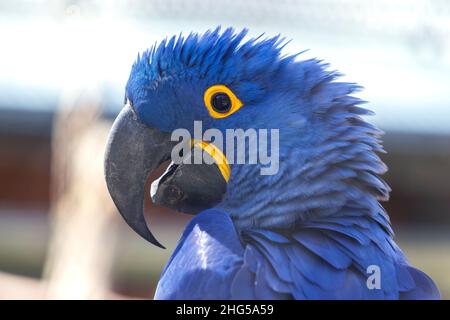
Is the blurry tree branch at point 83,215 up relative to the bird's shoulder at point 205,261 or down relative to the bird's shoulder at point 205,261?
up

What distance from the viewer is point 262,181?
165 cm

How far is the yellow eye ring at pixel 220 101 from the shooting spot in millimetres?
1731

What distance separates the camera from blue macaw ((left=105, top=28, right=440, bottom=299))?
1.49 m

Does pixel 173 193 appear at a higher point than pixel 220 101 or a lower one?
lower

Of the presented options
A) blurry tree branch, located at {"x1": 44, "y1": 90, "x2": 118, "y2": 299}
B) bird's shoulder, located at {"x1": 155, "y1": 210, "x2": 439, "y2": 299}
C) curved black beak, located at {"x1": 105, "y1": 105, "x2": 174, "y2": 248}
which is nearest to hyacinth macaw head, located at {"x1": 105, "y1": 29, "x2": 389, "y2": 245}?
curved black beak, located at {"x1": 105, "y1": 105, "x2": 174, "y2": 248}

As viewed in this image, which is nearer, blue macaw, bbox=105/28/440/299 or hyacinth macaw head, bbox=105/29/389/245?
blue macaw, bbox=105/28/440/299

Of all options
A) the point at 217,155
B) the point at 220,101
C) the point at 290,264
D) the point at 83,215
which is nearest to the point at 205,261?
the point at 290,264

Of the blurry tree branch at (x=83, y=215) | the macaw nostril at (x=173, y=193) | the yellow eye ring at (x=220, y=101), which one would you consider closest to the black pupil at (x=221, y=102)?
the yellow eye ring at (x=220, y=101)

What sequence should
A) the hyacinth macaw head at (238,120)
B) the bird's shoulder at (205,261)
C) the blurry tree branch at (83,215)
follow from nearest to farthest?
the bird's shoulder at (205,261)
the hyacinth macaw head at (238,120)
the blurry tree branch at (83,215)

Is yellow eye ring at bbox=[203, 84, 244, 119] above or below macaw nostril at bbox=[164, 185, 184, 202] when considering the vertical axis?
above

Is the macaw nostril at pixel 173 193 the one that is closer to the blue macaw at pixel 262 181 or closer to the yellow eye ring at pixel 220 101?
the blue macaw at pixel 262 181

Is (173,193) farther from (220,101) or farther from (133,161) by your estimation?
(220,101)

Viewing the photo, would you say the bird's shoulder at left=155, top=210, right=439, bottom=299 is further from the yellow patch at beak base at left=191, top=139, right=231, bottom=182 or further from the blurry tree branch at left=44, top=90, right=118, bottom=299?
the blurry tree branch at left=44, top=90, right=118, bottom=299

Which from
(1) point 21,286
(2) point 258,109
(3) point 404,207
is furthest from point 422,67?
(2) point 258,109
